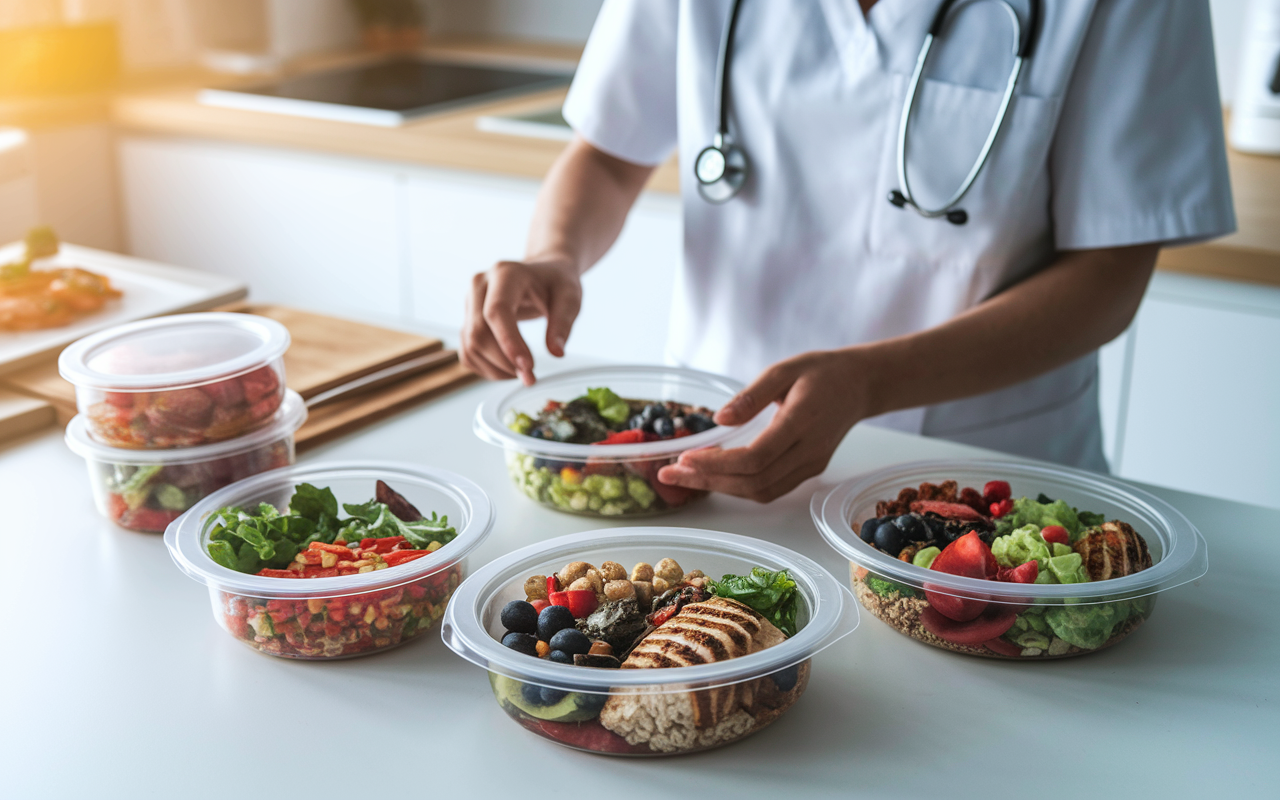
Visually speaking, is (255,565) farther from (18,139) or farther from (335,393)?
(18,139)

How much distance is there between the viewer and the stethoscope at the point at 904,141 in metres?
1.10

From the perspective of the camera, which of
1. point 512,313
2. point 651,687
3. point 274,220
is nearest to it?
point 651,687

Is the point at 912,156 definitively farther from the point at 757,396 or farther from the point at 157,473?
the point at 157,473

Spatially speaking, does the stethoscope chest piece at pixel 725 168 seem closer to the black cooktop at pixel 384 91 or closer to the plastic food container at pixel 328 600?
the plastic food container at pixel 328 600

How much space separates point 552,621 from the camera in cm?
69

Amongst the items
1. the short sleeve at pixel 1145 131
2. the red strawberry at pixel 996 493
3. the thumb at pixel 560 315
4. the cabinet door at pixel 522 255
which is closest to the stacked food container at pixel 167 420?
the thumb at pixel 560 315

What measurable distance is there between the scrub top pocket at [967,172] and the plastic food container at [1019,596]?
405 mm

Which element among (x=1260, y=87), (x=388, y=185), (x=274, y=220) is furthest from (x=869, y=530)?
(x=274, y=220)

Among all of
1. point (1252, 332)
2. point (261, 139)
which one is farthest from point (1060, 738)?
point (261, 139)

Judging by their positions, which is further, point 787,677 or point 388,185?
point 388,185

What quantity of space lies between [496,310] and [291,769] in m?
0.51

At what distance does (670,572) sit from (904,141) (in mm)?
606

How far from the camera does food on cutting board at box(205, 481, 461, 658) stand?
747 millimetres

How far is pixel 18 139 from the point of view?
194cm
